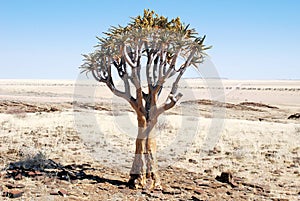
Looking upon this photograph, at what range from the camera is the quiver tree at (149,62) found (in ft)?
22.1

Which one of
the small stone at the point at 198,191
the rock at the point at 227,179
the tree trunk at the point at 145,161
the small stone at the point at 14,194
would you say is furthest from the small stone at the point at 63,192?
the rock at the point at 227,179

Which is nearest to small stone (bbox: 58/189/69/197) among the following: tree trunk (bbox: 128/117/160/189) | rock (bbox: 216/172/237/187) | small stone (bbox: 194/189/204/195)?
tree trunk (bbox: 128/117/160/189)

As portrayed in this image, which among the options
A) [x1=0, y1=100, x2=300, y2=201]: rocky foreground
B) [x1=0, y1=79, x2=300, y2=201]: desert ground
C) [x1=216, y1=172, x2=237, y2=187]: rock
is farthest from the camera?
[x1=216, y1=172, x2=237, y2=187]: rock

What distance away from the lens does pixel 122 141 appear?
12.8 metres

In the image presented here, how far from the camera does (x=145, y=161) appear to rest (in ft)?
22.6

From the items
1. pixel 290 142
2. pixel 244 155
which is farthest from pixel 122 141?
pixel 290 142

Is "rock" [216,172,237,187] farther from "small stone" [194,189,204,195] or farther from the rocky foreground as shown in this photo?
"small stone" [194,189,204,195]

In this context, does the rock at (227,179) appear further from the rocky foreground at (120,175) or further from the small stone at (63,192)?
the small stone at (63,192)

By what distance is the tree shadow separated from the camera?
702 cm

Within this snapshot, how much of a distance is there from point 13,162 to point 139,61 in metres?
4.34

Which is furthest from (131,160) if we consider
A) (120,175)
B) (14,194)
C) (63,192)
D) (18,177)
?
(14,194)

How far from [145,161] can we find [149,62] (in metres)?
2.30

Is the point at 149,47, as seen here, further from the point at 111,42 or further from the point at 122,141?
the point at 122,141

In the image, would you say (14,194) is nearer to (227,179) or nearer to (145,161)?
(145,161)
